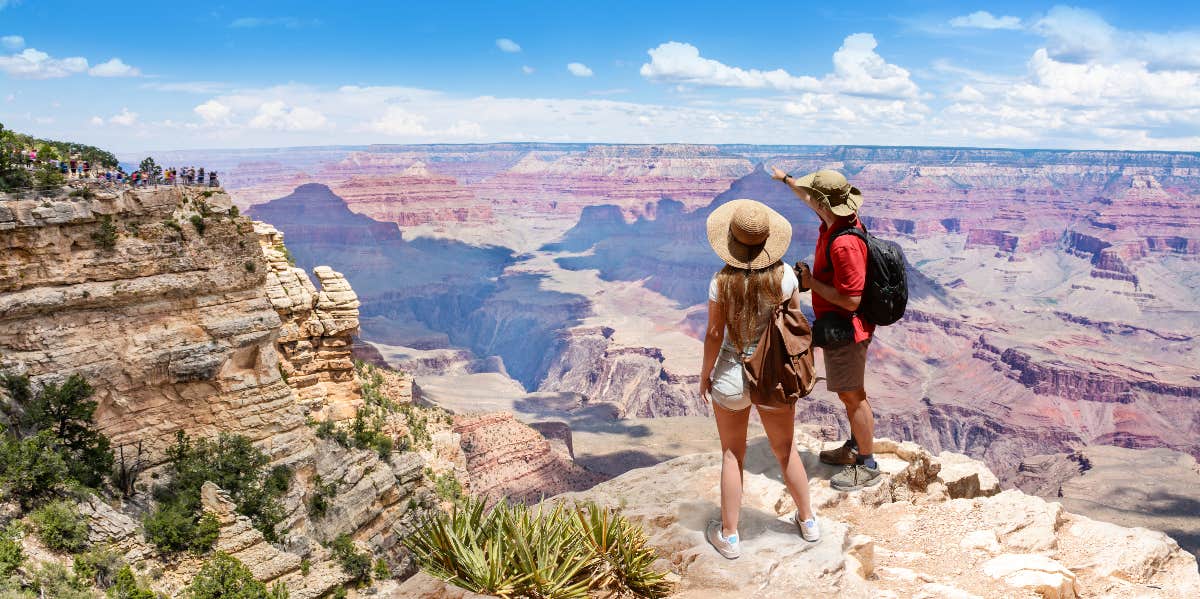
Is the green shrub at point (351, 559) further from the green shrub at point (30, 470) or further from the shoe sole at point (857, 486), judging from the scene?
the shoe sole at point (857, 486)

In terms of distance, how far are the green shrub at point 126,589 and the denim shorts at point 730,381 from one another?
8092mm

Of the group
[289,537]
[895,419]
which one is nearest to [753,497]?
[289,537]

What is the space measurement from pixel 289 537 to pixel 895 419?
78889mm

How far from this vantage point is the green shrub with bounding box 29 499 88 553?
30.1 ft

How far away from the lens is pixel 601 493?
7.64 m

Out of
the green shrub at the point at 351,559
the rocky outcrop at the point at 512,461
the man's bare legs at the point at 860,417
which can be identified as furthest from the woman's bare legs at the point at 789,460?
the rocky outcrop at the point at 512,461

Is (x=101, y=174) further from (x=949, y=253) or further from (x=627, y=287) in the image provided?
(x=949, y=253)

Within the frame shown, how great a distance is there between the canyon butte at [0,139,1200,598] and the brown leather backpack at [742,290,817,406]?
1.35 metres

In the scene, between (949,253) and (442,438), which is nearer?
(442,438)

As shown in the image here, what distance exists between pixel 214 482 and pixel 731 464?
37.2 feet

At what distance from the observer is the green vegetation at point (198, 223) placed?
13.3 m

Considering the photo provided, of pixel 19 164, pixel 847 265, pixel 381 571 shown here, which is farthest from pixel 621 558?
pixel 19 164

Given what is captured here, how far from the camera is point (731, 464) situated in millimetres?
5445

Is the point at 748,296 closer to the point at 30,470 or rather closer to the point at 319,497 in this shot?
the point at 30,470
